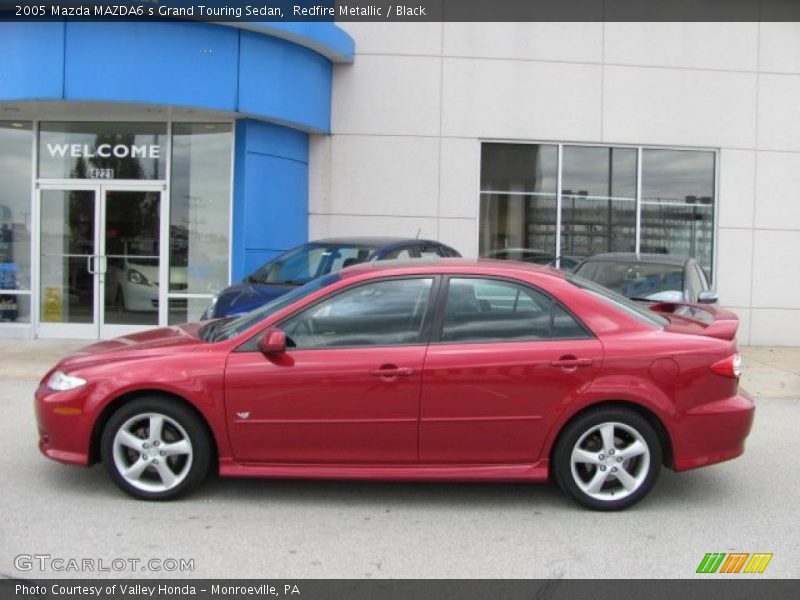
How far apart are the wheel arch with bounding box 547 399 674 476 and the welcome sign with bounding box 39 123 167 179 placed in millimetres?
8797

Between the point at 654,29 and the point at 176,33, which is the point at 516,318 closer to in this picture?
the point at 176,33

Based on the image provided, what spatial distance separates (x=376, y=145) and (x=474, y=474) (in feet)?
28.0

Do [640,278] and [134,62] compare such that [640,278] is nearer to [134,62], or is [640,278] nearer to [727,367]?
[727,367]

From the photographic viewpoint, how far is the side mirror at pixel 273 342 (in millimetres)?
4398

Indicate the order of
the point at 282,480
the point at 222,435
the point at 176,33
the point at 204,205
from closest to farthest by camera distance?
1. the point at 222,435
2. the point at 282,480
3. the point at 176,33
4. the point at 204,205

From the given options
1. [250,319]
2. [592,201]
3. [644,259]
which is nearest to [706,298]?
[644,259]

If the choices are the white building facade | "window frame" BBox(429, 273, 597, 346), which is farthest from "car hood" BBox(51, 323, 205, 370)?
the white building facade

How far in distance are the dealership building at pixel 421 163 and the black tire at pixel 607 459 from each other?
7567 mm

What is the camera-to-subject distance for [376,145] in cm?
1225

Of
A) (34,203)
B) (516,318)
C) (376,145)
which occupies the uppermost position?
(376,145)

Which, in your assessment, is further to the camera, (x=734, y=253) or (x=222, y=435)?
(x=734, y=253)

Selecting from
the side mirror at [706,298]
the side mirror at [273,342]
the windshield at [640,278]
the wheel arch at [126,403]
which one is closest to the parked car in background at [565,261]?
the windshield at [640,278]

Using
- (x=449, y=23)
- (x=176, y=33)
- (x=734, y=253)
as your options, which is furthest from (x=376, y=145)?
(x=734, y=253)

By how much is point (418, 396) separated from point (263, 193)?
7.54 meters
